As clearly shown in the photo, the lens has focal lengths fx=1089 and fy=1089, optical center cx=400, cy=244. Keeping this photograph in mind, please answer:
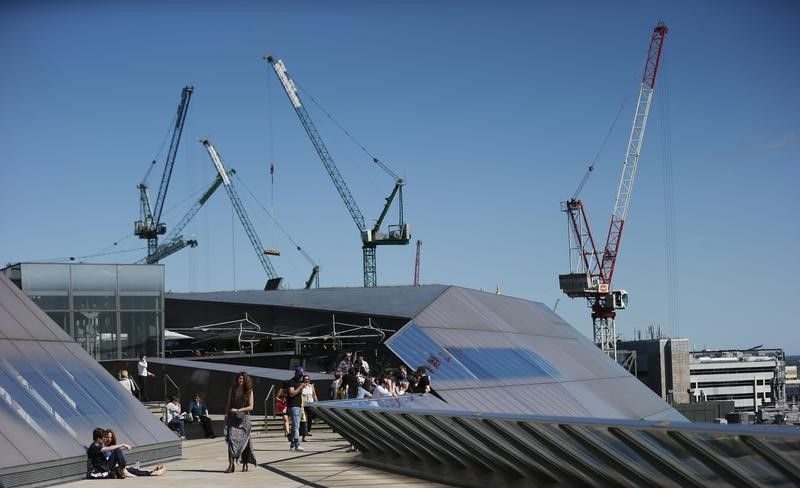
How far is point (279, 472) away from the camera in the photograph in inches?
734

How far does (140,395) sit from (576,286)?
137344mm

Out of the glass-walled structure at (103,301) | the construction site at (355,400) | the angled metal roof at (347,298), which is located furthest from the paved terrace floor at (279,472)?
the angled metal roof at (347,298)

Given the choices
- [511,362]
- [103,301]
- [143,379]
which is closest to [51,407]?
[143,379]

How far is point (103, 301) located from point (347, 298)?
11540 millimetres

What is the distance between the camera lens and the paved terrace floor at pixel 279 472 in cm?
1695

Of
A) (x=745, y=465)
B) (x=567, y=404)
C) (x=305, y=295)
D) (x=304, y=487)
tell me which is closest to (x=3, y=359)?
(x=304, y=487)

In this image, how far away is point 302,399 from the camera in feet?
77.6

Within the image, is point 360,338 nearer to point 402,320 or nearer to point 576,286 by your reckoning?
point 402,320

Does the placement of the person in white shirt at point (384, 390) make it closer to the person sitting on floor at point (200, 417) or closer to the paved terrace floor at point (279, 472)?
the paved terrace floor at point (279, 472)

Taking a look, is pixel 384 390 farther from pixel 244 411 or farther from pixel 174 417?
pixel 244 411

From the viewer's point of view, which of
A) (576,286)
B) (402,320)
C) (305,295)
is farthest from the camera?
(576,286)

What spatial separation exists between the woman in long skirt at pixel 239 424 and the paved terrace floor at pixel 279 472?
26cm

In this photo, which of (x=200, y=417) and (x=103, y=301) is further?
(x=103, y=301)

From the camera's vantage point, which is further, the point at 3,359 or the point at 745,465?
A: the point at 3,359
